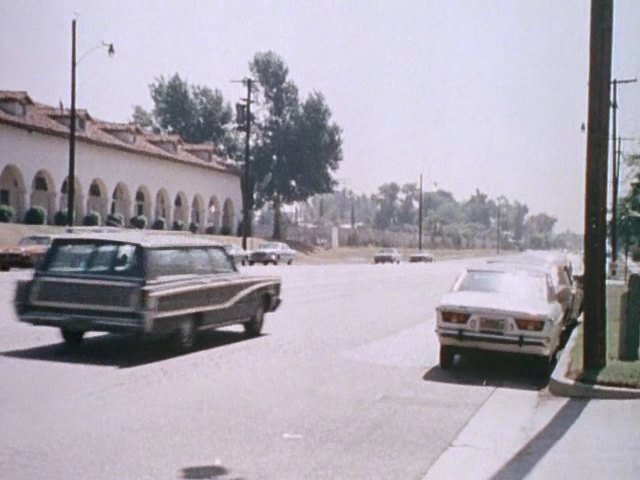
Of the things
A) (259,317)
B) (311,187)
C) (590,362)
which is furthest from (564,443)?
(311,187)

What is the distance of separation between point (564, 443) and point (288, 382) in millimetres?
3808

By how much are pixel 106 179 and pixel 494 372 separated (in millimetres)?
44311

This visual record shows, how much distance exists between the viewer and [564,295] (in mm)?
16188

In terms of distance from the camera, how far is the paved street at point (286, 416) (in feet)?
23.4

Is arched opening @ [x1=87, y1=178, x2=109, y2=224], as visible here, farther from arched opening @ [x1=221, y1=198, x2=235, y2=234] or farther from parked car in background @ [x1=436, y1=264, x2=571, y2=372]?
parked car in background @ [x1=436, y1=264, x2=571, y2=372]

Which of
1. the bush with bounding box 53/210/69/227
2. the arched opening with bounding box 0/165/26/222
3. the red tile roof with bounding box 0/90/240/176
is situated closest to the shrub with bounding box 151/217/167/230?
the red tile roof with bounding box 0/90/240/176

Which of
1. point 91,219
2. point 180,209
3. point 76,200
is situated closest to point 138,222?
point 76,200

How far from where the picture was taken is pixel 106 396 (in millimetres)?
9594

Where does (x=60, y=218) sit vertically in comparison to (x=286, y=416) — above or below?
above

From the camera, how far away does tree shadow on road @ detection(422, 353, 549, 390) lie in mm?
11922

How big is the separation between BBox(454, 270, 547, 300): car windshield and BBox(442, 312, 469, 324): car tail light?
89 cm

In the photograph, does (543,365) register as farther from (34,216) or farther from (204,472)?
(34,216)

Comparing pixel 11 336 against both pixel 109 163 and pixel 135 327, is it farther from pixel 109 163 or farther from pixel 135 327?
pixel 109 163

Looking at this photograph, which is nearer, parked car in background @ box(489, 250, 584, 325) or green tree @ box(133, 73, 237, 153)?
parked car in background @ box(489, 250, 584, 325)
